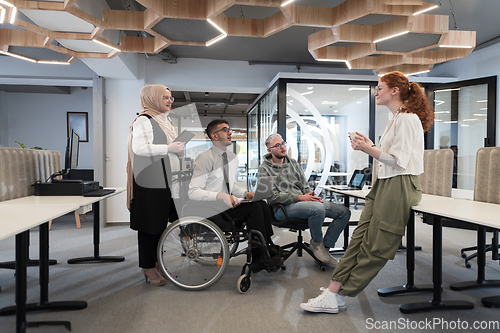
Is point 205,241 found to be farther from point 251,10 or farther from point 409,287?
point 251,10

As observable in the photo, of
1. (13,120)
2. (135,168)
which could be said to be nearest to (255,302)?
(135,168)

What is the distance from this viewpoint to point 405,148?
1.79 m

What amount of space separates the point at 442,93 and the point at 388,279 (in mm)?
4454

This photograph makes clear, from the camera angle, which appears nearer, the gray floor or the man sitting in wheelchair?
the gray floor

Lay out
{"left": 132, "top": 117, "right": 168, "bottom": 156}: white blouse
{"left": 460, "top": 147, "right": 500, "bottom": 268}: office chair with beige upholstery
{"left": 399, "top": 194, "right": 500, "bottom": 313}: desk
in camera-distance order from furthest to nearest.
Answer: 1. {"left": 460, "top": 147, "right": 500, "bottom": 268}: office chair with beige upholstery
2. {"left": 132, "top": 117, "right": 168, "bottom": 156}: white blouse
3. {"left": 399, "top": 194, "right": 500, "bottom": 313}: desk

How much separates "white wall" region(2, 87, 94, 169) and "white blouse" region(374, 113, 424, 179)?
7.15 m

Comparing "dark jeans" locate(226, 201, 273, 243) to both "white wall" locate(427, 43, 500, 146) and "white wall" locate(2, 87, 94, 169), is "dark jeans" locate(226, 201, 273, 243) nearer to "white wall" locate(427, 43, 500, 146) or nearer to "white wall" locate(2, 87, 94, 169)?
"white wall" locate(427, 43, 500, 146)

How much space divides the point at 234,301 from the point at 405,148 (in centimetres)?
151

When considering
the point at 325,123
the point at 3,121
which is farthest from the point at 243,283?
the point at 3,121

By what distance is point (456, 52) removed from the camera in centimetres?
373

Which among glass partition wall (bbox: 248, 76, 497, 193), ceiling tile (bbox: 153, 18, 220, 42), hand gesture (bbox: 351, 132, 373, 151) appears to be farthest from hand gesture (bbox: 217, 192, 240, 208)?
glass partition wall (bbox: 248, 76, 497, 193)

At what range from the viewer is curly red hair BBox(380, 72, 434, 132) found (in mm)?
1896

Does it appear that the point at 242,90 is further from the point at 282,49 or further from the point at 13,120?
the point at 13,120

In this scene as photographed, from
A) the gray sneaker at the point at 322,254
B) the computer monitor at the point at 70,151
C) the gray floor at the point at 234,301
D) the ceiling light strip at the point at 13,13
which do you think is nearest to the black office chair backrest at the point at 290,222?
the gray sneaker at the point at 322,254
